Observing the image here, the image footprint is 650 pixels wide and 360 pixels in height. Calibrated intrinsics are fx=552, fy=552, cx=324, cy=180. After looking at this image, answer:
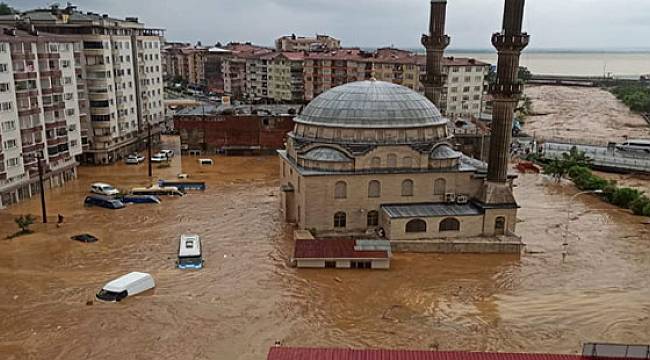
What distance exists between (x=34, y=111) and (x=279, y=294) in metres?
32.8

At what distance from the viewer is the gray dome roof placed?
4241cm

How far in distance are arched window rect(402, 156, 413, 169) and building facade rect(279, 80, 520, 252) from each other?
0.25 feet

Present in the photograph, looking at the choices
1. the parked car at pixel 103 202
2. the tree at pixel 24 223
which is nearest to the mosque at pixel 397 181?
the parked car at pixel 103 202

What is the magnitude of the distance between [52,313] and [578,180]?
5025 cm

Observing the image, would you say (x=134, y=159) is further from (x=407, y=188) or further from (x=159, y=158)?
(x=407, y=188)

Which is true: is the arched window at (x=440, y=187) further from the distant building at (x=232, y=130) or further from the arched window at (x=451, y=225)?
the distant building at (x=232, y=130)

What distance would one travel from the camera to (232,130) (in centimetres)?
7212

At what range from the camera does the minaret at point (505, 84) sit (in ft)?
123

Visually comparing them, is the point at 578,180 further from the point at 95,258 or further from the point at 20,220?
the point at 20,220

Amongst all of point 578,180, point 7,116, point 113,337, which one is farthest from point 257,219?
point 578,180

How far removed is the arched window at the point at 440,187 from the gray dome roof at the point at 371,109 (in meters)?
4.54

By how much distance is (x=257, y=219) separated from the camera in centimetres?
4525

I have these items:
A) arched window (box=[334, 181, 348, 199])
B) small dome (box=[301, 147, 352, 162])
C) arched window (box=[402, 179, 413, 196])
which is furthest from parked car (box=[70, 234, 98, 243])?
arched window (box=[402, 179, 413, 196])

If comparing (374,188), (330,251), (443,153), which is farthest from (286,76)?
(330,251)
